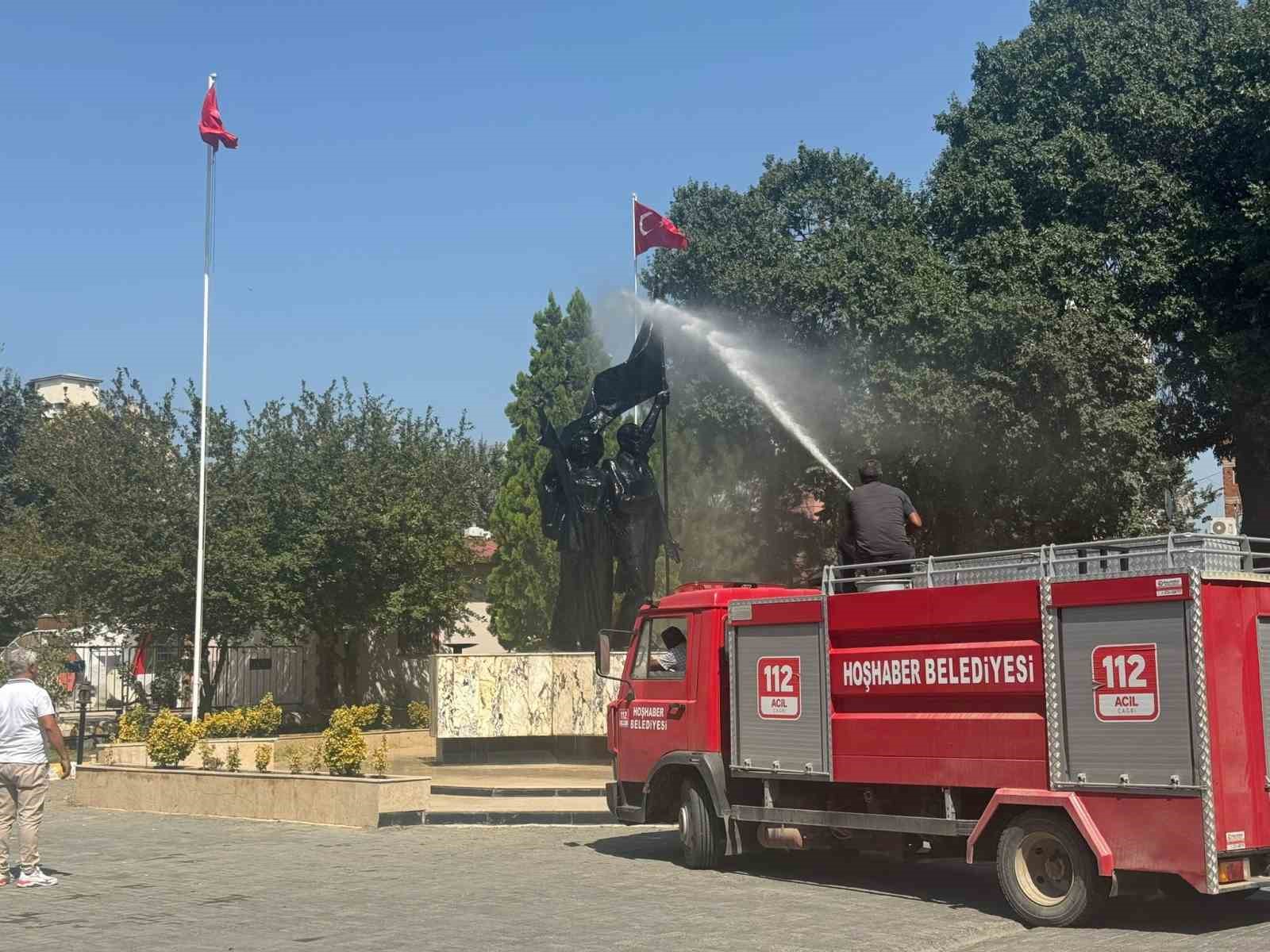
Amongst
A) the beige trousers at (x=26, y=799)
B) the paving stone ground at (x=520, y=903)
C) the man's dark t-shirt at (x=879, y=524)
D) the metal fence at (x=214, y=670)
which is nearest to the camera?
the paving stone ground at (x=520, y=903)

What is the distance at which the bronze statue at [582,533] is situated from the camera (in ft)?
72.7

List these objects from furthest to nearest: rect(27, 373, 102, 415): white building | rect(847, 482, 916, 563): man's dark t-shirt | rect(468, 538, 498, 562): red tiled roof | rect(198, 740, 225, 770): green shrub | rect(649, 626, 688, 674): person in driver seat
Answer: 1. rect(27, 373, 102, 415): white building
2. rect(468, 538, 498, 562): red tiled roof
3. rect(198, 740, 225, 770): green shrub
4. rect(649, 626, 688, 674): person in driver seat
5. rect(847, 482, 916, 563): man's dark t-shirt

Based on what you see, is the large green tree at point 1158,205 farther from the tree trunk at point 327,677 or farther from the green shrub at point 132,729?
the tree trunk at point 327,677

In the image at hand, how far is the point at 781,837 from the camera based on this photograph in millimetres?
12109

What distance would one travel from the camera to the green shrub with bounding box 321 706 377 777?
1641cm

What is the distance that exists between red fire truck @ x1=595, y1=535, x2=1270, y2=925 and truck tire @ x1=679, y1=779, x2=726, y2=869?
20 mm

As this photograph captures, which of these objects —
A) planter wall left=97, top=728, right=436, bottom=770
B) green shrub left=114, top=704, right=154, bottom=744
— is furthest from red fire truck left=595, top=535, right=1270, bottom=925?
green shrub left=114, top=704, right=154, bottom=744

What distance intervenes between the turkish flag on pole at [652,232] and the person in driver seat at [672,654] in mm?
16457

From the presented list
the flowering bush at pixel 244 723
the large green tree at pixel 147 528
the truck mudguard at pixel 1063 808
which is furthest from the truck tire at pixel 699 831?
the large green tree at pixel 147 528

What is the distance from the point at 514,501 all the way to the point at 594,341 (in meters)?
9.40

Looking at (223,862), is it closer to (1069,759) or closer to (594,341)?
(1069,759)

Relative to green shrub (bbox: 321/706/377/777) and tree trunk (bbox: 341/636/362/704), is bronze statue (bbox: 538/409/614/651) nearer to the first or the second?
green shrub (bbox: 321/706/377/777)

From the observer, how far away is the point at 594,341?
56.1 m

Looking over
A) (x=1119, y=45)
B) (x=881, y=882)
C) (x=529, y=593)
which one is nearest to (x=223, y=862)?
(x=881, y=882)
